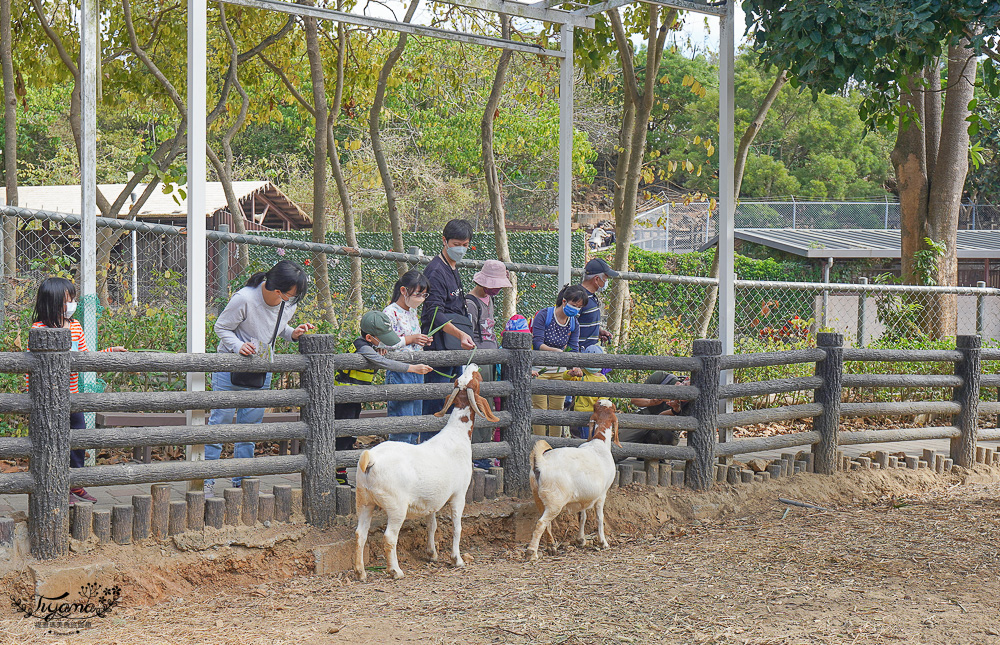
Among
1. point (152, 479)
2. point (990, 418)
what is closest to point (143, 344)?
point (152, 479)

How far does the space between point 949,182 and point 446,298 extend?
27.0 ft

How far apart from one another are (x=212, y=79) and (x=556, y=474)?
11892 millimetres

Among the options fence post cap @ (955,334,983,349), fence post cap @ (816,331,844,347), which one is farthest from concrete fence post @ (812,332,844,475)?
fence post cap @ (955,334,983,349)

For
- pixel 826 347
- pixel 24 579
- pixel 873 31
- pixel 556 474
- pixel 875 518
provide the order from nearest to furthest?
pixel 24 579 < pixel 556 474 < pixel 873 31 < pixel 875 518 < pixel 826 347

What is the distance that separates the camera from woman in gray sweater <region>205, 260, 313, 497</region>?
541 centimetres

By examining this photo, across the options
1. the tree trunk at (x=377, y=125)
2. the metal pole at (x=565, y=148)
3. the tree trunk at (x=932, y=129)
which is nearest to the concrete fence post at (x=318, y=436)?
the metal pole at (x=565, y=148)

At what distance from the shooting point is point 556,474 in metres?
5.28

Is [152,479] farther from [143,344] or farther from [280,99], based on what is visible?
[280,99]

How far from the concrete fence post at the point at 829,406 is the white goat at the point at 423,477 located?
317cm

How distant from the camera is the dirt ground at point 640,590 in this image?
Result: 4.10 m

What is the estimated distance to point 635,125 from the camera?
432 inches

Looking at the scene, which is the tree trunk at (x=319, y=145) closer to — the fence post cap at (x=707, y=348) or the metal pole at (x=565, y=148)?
the metal pole at (x=565, y=148)

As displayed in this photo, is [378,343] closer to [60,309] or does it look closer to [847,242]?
[60,309]

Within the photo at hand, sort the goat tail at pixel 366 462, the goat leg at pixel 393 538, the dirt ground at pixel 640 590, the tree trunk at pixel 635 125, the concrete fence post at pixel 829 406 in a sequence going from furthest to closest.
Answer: the tree trunk at pixel 635 125 → the concrete fence post at pixel 829 406 → the goat leg at pixel 393 538 → the goat tail at pixel 366 462 → the dirt ground at pixel 640 590
